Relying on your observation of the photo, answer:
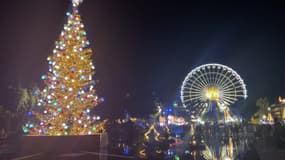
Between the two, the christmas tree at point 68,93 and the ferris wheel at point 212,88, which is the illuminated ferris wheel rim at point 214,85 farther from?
the christmas tree at point 68,93

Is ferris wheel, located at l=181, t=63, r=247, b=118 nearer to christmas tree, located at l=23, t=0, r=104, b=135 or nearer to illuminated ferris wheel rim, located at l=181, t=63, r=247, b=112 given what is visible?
illuminated ferris wheel rim, located at l=181, t=63, r=247, b=112

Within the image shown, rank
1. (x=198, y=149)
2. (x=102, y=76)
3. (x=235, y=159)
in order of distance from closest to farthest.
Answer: (x=235, y=159) < (x=198, y=149) < (x=102, y=76)

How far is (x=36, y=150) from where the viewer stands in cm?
919

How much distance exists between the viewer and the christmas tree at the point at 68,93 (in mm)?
10516

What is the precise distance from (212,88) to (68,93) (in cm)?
2886

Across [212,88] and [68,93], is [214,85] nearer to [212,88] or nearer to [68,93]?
[212,88]

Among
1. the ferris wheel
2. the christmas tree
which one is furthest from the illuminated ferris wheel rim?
the christmas tree

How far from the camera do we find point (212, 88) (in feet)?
118

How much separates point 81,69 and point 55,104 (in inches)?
77.8

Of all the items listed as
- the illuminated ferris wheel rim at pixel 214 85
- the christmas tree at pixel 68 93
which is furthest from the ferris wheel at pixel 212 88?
the christmas tree at pixel 68 93

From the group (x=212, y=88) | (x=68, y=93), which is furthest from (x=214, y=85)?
(x=68, y=93)

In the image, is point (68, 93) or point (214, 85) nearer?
point (68, 93)

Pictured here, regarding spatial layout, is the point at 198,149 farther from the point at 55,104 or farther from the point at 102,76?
the point at 102,76

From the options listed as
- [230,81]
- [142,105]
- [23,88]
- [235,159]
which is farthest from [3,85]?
[230,81]
